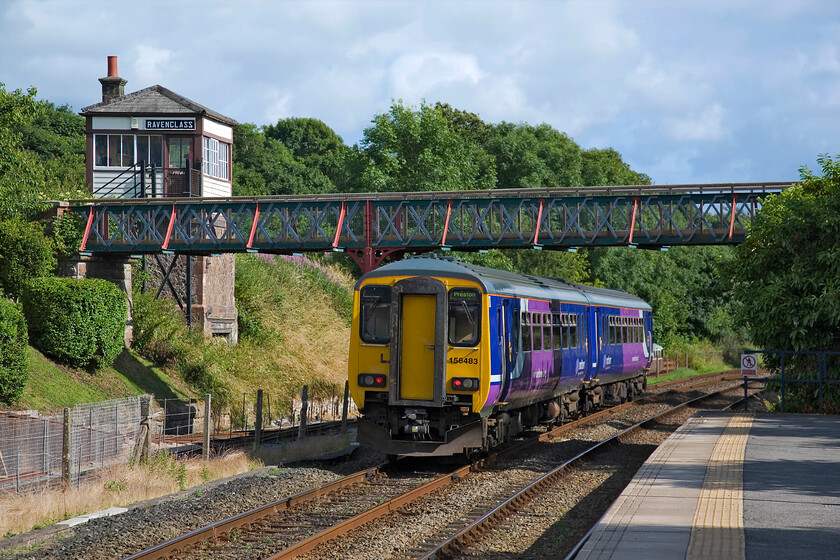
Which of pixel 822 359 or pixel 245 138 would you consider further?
pixel 245 138

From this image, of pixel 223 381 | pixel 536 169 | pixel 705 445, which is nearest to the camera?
pixel 705 445

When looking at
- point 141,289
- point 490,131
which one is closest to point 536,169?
point 490,131

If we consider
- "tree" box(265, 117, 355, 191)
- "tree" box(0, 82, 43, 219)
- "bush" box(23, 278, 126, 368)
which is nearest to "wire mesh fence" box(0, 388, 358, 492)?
"bush" box(23, 278, 126, 368)

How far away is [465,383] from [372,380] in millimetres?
1479

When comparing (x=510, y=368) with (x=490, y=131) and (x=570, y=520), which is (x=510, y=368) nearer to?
(x=570, y=520)

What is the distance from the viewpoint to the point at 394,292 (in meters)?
15.9

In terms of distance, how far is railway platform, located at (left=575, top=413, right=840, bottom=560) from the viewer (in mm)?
9039

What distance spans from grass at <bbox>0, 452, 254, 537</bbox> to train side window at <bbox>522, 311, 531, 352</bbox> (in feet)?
16.6

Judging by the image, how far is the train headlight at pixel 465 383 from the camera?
15602 mm

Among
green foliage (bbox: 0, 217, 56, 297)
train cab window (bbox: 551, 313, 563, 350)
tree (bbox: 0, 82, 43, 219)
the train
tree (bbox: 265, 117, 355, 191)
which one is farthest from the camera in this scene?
tree (bbox: 265, 117, 355, 191)

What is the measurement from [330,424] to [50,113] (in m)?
56.5

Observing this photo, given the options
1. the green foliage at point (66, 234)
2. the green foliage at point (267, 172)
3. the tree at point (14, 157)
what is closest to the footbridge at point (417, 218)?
the green foliage at point (66, 234)

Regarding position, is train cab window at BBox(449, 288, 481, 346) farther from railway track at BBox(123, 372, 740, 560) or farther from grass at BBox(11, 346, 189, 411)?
grass at BBox(11, 346, 189, 411)

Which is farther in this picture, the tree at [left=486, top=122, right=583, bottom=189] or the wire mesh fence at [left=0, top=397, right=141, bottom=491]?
the tree at [left=486, top=122, right=583, bottom=189]
